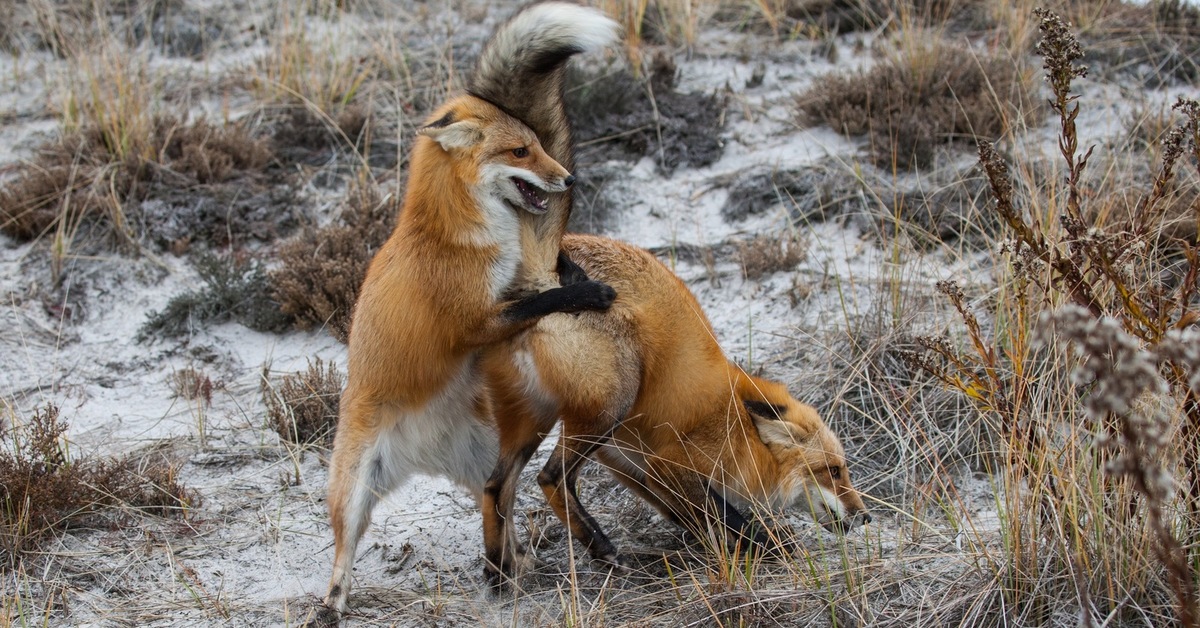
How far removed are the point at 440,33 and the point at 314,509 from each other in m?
5.74

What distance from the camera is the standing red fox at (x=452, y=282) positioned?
4816 mm

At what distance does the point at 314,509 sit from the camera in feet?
19.0

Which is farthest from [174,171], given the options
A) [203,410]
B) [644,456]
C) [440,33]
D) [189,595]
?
[644,456]

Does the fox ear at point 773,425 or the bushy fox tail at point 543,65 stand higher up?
the bushy fox tail at point 543,65

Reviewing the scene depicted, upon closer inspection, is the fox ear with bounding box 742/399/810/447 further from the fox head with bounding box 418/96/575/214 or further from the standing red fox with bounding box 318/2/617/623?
the fox head with bounding box 418/96/575/214

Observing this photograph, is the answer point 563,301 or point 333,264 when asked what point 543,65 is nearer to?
point 563,301

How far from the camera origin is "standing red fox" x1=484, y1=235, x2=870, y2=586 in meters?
4.84

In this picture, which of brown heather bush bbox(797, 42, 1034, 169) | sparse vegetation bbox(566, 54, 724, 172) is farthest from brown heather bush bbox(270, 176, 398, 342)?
brown heather bush bbox(797, 42, 1034, 169)

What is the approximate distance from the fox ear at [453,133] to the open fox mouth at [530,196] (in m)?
0.28

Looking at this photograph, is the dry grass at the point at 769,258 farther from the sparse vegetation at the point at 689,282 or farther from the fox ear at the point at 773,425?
the fox ear at the point at 773,425

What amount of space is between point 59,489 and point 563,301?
288 cm

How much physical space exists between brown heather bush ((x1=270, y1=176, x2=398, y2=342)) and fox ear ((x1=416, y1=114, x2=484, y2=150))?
2381 millimetres

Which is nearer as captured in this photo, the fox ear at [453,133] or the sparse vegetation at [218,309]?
the fox ear at [453,133]

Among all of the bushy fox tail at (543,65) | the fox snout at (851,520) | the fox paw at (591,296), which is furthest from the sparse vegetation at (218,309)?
the fox snout at (851,520)
